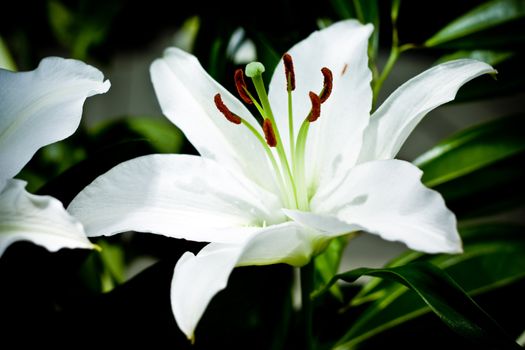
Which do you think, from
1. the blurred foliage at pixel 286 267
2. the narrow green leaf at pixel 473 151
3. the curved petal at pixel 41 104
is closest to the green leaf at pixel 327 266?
the blurred foliage at pixel 286 267

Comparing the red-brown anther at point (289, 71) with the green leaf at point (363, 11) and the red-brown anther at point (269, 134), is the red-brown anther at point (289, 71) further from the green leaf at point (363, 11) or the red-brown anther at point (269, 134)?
the green leaf at point (363, 11)

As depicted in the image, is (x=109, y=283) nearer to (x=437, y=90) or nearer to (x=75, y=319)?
(x=75, y=319)

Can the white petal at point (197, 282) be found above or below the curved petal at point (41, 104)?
below

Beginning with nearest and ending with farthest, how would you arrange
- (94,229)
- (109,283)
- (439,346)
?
1. (94,229)
2. (439,346)
3. (109,283)

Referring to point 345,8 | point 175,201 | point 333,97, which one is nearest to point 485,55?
point 345,8

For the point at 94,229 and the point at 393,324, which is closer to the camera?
the point at 94,229

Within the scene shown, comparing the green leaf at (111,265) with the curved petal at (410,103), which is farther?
the green leaf at (111,265)

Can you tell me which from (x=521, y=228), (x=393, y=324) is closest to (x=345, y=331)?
(x=393, y=324)
